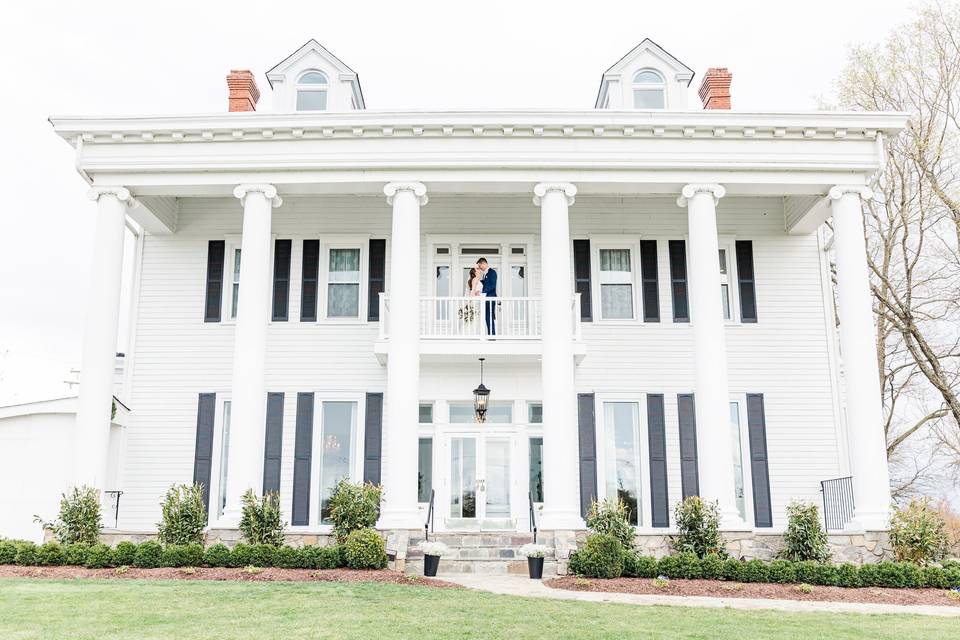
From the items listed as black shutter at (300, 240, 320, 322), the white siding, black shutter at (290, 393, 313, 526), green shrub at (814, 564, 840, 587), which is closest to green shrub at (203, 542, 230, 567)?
black shutter at (290, 393, 313, 526)

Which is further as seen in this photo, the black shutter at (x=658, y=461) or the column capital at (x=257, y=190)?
the black shutter at (x=658, y=461)

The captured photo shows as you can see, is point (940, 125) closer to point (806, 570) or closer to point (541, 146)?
point (541, 146)

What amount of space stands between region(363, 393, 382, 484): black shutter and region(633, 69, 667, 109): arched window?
8.82 metres

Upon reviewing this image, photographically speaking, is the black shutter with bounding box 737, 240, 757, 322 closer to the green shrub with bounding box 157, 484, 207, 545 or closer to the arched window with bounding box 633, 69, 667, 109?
the arched window with bounding box 633, 69, 667, 109

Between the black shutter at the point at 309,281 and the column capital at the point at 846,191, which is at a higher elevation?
the column capital at the point at 846,191

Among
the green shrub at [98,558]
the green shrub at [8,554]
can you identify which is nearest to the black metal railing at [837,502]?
the green shrub at [98,558]

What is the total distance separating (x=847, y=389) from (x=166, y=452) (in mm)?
14385

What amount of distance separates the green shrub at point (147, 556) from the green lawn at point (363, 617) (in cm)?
207

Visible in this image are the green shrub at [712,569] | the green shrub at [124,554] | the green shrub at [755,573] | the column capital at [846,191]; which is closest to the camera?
the green shrub at [755,573]

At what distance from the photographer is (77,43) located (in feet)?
77.0

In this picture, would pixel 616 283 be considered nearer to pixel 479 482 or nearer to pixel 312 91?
pixel 479 482

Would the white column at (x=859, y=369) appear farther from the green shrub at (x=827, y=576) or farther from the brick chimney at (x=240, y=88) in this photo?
the brick chimney at (x=240, y=88)

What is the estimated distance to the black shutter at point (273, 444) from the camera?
18.5m

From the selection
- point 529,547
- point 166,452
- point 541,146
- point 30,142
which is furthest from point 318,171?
point 30,142
